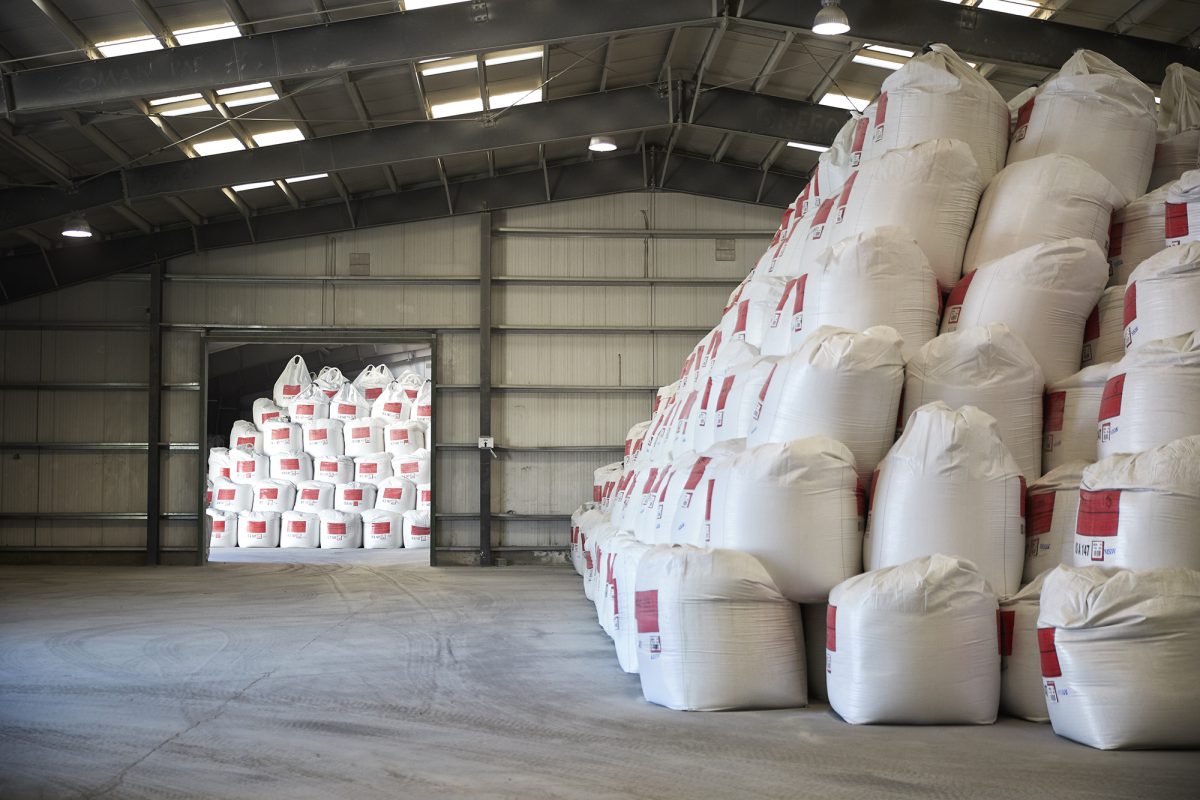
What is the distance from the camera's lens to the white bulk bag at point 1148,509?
3.76 m

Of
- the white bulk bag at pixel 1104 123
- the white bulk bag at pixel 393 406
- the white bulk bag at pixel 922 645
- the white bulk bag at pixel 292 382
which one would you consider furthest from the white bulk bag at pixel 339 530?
the white bulk bag at pixel 922 645

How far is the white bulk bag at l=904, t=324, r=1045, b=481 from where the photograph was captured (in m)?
4.56

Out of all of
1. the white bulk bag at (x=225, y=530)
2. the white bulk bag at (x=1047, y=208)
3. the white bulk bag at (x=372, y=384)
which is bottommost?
the white bulk bag at (x=225, y=530)

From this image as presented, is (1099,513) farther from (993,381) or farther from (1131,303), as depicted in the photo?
(1131,303)

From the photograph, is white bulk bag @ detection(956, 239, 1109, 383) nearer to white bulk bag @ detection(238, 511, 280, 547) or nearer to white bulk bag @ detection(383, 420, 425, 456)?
white bulk bag @ detection(383, 420, 425, 456)

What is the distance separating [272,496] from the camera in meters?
15.2

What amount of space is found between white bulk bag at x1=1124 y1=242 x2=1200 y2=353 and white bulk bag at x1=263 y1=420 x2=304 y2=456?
12.9 m

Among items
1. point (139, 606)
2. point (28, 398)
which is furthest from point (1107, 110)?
point (28, 398)

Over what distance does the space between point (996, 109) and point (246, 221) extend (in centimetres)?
925

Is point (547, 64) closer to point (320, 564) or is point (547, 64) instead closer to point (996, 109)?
point (996, 109)

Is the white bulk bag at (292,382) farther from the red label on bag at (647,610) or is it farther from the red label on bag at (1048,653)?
the red label on bag at (1048,653)

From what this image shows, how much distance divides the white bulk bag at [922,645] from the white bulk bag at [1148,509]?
49 cm

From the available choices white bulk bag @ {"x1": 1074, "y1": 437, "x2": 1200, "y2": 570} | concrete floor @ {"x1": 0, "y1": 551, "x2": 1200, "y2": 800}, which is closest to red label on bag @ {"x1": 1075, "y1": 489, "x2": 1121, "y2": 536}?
white bulk bag @ {"x1": 1074, "y1": 437, "x2": 1200, "y2": 570}

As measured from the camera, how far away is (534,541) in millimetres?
12852
